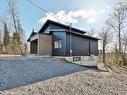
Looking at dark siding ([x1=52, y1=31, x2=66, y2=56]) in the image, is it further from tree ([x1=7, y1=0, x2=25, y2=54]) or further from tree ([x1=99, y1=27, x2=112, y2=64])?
tree ([x1=99, y1=27, x2=112, y2=64])

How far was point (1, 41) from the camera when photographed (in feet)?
131

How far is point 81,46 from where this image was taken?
2389 centimetres

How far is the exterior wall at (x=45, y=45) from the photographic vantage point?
77.0 feet

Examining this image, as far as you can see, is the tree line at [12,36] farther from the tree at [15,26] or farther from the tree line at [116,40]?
the tree line at [116,40]

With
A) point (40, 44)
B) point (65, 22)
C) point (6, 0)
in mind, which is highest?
point (6, 0)

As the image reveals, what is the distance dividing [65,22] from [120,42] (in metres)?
12.5

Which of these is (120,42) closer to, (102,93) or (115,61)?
(115,61)

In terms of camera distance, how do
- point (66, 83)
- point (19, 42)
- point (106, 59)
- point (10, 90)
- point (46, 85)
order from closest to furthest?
point (10, 90) → point (46, 85) → point (66, 83) → point (106, 59) → point (19, 42)

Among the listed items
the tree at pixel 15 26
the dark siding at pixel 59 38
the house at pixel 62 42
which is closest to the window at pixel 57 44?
the house at pixel 62 42

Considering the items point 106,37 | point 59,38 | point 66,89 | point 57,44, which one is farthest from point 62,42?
point 106,37

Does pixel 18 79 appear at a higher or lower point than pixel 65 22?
lower

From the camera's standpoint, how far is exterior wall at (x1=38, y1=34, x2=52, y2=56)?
2348 cm

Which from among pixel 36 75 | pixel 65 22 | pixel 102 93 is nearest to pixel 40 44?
pixel 65 22

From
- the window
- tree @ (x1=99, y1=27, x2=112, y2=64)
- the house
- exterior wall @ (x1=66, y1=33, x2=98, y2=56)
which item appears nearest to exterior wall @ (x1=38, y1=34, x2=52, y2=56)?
the house
